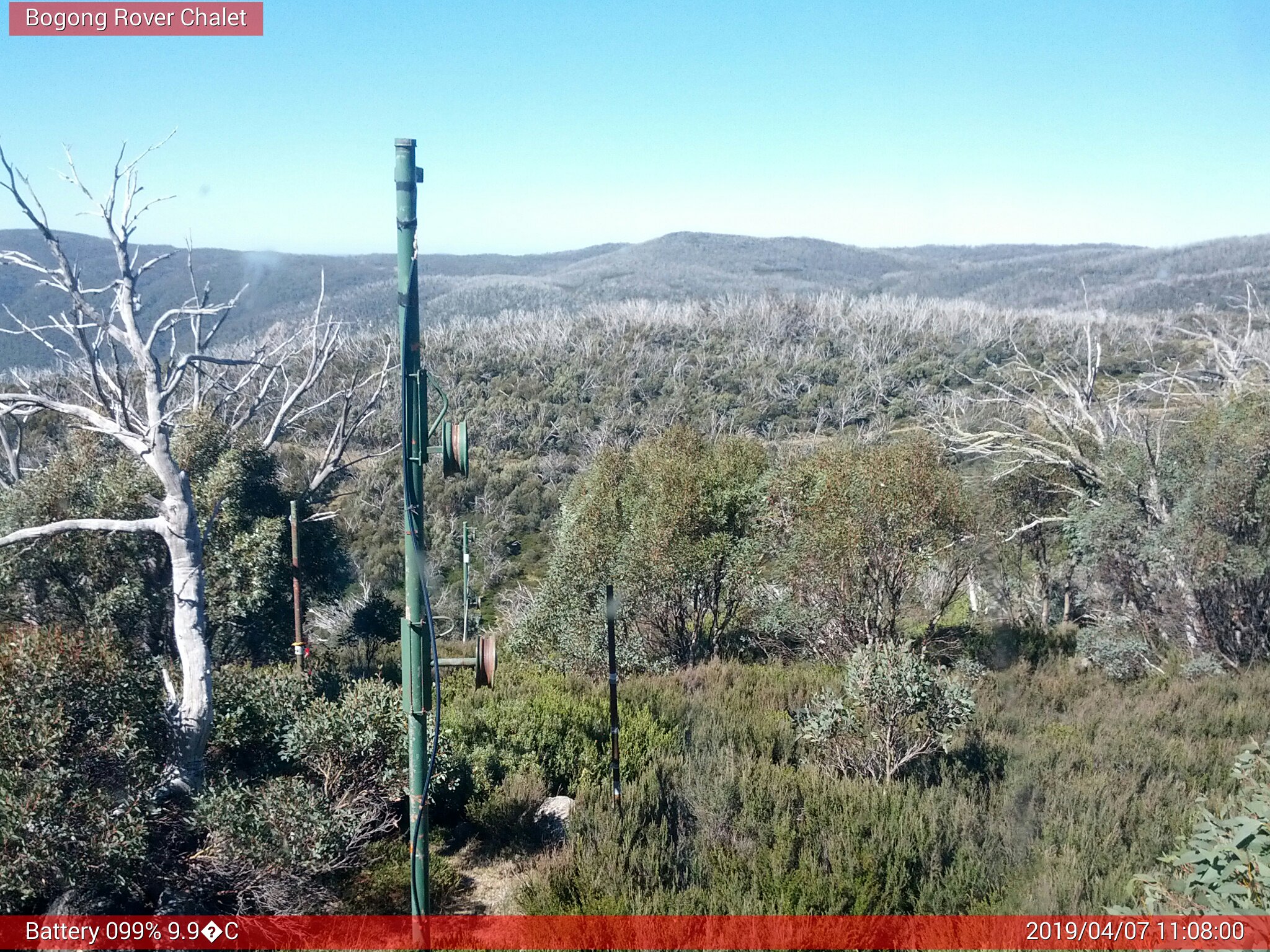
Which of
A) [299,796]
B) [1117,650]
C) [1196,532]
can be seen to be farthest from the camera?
[1117,650]

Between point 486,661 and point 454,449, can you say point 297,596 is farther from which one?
point 454,449

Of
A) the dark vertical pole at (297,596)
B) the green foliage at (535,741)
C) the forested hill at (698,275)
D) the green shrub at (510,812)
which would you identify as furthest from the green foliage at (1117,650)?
the forested hill at (698,275)

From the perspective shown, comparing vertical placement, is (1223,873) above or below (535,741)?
above

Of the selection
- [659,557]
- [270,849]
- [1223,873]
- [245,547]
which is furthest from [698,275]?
[1223,873]

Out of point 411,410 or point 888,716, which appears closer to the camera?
point 411,410

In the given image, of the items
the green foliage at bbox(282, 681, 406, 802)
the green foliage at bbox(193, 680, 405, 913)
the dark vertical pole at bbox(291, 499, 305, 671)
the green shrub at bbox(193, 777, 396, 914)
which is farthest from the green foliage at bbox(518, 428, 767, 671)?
the green shrub at bbox(193, 777, 396, 914)

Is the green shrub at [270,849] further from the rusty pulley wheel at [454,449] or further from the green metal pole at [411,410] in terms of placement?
the rusty pulley wheel at [454,449]
